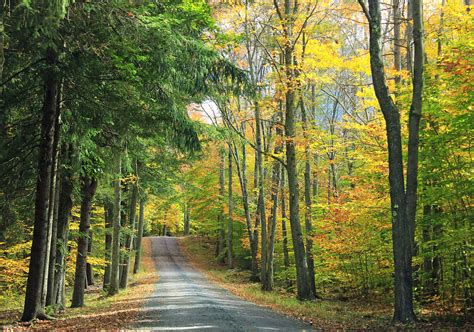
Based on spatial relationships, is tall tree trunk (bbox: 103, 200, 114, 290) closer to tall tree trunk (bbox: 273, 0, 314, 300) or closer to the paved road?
the paved road

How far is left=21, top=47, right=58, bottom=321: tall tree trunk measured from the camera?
377 inches

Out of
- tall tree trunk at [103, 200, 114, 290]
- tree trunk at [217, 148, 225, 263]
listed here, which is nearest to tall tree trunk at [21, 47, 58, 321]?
tall tree trunk at [103, 200, 114, 290]

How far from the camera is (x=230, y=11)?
18.0 m

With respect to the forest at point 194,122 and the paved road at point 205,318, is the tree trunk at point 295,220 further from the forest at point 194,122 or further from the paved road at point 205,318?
the paved road at point 205,318

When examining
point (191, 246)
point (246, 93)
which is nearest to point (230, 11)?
point (246, 93)

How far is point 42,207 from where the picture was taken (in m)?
9.69

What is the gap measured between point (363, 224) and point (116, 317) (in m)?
8.99

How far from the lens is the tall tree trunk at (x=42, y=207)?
31.4 feet

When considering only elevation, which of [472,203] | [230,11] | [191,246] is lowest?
[191,246]

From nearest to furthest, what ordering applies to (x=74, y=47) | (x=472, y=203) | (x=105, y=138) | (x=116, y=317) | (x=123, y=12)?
(x=123, y=12)
(x=74, y=47)
(x=472, y=203)
(x=116, y=317)
(x=105, y=138)

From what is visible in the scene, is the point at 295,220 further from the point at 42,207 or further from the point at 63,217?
the point at 42,207

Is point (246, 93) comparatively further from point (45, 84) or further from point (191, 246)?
point (191, 246)

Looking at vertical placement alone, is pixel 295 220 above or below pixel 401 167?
below

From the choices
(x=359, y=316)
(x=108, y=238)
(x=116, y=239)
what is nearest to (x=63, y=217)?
(x=116, y=239)
